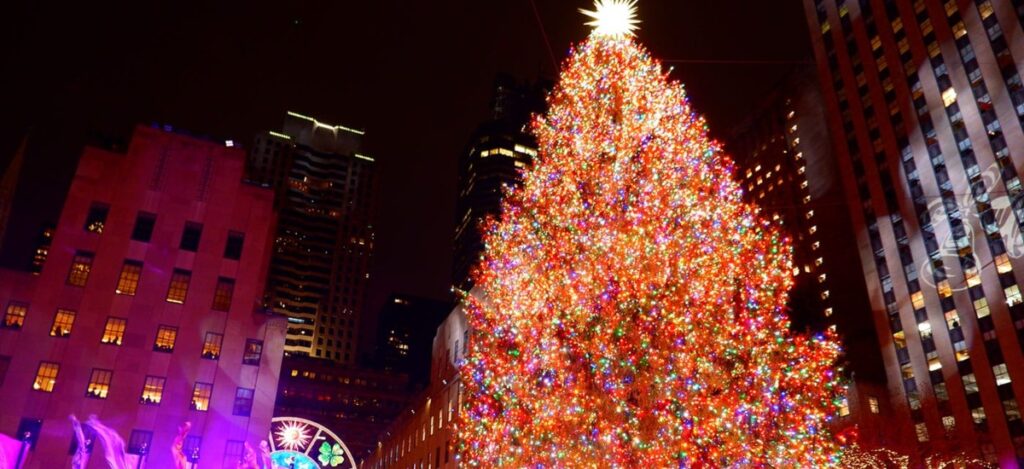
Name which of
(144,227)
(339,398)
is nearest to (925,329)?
(144,227)

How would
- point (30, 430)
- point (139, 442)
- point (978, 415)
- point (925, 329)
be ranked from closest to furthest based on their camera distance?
1. point (30, 430)
2. point (139, 442)
3. point (978, 415)
4. point (925, 329)

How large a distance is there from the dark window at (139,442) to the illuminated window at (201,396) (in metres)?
2.36

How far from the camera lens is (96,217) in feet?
124

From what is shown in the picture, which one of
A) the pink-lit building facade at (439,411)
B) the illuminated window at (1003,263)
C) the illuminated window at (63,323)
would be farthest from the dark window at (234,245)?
the illuminated window at (1003,263)

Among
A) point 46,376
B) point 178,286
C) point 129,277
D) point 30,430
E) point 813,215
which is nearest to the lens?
point 30,430

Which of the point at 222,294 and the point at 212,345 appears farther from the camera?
the point at 222,294

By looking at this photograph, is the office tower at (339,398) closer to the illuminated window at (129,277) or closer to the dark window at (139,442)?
the illuminated window at (129,277)

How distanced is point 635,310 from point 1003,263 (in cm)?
5957

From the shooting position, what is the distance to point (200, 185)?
40.6 m

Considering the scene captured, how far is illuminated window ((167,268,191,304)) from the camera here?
37.1 m

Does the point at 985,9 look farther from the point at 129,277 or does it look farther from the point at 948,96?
the point at 129,277

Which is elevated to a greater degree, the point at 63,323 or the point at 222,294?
the point at 222,294

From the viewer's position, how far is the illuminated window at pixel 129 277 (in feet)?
119

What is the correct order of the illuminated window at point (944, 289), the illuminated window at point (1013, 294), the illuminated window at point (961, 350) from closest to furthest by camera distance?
1. the illuminated window at point (1013, 294)
2. the illuminated window at point (961, 350)
3. the illuminated window at point (944, 289)
